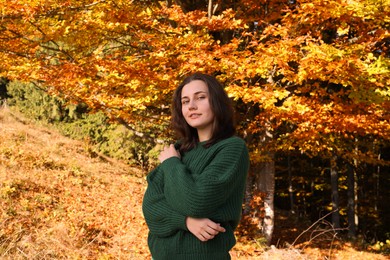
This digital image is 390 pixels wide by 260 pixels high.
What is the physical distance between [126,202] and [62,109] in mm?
8308

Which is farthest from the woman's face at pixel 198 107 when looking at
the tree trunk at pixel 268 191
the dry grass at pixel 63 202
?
the tree trunk at pixel 268 191

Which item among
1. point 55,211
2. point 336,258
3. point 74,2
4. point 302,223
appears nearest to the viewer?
point 74,2

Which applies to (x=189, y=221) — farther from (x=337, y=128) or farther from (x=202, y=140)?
(x=337, y=128)

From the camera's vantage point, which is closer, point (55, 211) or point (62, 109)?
point (55, 211)

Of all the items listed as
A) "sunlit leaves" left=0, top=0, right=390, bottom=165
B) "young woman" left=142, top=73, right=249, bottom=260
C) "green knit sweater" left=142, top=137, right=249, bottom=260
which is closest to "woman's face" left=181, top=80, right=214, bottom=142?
"young woman" left=142, top=73, right=249, bottom=260

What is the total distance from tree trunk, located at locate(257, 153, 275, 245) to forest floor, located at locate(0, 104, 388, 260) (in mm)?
462

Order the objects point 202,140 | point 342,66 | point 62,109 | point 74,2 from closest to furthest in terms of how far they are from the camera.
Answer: point 202,140 < point 342,66 < point 74,2 < point 62,109

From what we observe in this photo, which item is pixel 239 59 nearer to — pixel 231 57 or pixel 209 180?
pixel 231 57

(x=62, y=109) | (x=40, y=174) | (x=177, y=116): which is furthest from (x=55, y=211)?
(x=62, y=109)

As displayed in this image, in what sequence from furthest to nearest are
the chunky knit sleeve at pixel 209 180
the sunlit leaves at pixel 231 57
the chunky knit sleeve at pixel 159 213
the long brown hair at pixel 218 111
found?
the sunlit leaves at pixel 231 57, the long brown hair at pixel 218 111, the chunky knit sleeve at pixel 159 213, the chunky knit sleeve at pixel 209 180

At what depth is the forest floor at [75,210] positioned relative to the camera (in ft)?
19.5

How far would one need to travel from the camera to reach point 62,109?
16.9m

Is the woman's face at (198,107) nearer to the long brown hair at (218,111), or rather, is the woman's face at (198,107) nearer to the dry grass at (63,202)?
the long brown hair at (218,111)

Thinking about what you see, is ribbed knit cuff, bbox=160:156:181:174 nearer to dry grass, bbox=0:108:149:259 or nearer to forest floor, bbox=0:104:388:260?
forest floor, bbox=0:104:388:260
